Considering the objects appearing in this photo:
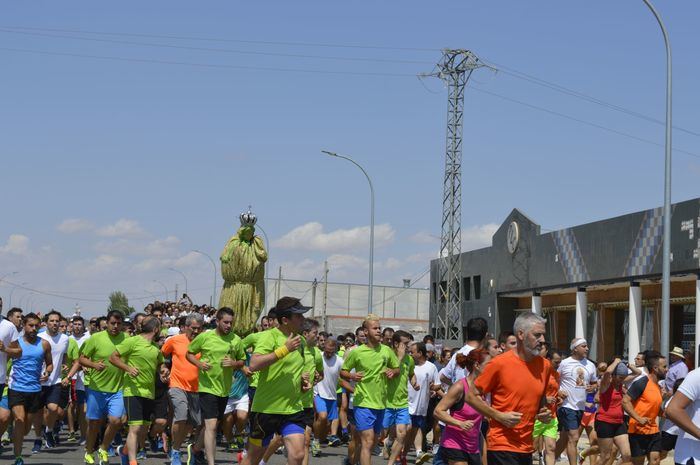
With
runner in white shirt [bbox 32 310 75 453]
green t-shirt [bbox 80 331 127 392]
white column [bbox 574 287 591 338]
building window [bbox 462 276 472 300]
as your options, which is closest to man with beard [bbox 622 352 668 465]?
green t-shirt [bbox 80 331 127 392]

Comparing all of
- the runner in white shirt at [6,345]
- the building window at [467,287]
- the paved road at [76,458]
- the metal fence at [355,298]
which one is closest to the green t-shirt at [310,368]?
the paved road at [76,458]

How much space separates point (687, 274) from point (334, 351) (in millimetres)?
14726

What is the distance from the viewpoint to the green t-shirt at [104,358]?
45.9 feet

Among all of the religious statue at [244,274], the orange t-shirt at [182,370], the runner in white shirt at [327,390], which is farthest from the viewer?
the runner in white shirt at [327,390]

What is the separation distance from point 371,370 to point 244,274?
4613mm

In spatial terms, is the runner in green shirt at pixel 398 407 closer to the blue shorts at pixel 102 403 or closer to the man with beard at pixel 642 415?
the man with beard at pixel 642 415

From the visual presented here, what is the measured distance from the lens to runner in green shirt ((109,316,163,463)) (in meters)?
13.5

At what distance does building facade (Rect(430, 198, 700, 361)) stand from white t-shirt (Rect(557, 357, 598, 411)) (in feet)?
48.3

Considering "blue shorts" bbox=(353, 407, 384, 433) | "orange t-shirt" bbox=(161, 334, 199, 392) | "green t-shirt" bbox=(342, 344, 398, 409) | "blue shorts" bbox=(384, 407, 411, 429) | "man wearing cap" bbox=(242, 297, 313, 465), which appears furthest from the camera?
"blue shorts" bbox=(384, 407, 411, 429)

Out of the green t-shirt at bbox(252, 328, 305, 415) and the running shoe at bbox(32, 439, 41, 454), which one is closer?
the green t-shirt at bbox(252, 328, 305, 415)

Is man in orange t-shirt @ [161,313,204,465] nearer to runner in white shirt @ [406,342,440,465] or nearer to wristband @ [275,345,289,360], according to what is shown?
runner in white shirt @ [406,342,440,465]

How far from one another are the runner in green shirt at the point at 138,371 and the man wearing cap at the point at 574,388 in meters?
5.56

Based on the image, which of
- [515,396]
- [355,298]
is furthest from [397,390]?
[355,298]

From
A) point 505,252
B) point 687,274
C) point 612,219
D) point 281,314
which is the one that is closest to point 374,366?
point 281,314
